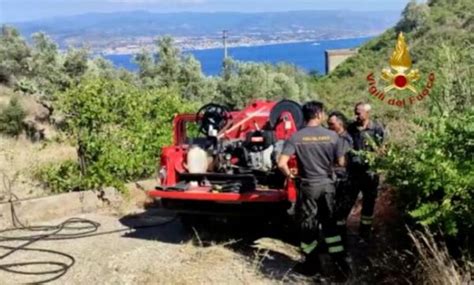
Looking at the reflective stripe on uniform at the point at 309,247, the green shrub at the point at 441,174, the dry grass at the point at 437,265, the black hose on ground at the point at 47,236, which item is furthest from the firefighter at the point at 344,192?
the black hose on ground at the point at 47,236

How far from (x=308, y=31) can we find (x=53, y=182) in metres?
84.5

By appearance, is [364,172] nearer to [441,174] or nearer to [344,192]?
[344,192]

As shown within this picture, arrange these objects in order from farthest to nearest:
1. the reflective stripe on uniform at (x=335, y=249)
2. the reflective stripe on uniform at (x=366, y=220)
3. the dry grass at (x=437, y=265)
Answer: the reflective stripe on uniform at (x=366, y=220) < the reflective stripe on uniform at (x=335, y=249) < the dry grass at (x=437, y=265)

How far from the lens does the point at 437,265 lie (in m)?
5.34

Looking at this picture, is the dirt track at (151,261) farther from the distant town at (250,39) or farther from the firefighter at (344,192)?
the distant town at (250,39)

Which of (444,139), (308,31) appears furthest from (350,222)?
(308,31)

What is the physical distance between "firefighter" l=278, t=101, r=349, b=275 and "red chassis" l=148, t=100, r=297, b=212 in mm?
234

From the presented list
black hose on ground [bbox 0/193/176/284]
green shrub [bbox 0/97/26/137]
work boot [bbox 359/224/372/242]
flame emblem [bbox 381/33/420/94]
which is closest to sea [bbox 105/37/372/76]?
green shrub [bbox 0/97/26/137]

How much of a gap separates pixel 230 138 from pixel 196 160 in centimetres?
73

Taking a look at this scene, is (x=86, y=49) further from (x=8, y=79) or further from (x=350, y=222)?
(x=350, y=222)

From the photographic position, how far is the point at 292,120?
28.6 feet

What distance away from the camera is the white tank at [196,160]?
849cm

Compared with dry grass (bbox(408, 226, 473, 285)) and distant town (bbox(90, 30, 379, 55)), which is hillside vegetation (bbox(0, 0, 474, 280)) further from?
distant town (bbox(90, 30, 379, 55))

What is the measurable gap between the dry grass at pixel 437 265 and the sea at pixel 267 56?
2033 cm
